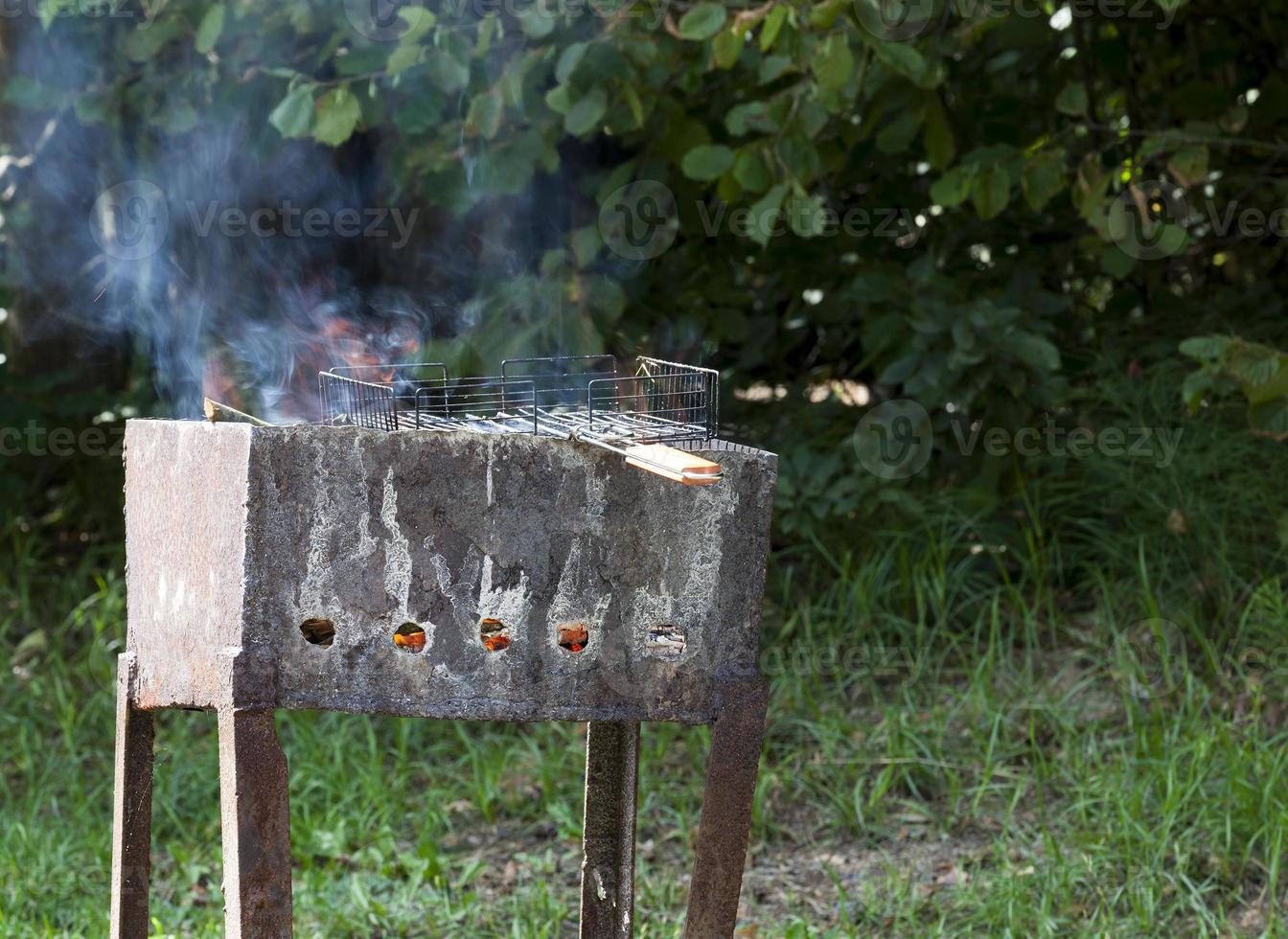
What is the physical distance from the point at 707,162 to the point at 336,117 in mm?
1059

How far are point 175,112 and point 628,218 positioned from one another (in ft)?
4.90

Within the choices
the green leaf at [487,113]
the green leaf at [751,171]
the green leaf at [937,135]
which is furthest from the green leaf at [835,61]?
the green leaf at [487,113]

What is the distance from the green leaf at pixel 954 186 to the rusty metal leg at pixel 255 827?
261 cm

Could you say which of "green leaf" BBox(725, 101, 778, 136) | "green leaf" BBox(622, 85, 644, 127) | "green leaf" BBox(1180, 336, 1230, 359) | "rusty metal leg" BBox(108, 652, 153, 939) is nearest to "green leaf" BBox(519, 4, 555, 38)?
"green leaf" BBox(622, 85, 644, 127)

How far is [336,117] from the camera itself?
150 inches

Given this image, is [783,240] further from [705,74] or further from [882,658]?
[882,658]

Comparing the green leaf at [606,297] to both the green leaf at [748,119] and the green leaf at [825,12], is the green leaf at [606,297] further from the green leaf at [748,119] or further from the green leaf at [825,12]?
the green leaf at [825,12]

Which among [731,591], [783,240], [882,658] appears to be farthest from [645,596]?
[783,240]

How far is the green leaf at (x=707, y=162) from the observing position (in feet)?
13.0

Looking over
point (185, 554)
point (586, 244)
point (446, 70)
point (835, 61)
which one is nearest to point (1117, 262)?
point (835, 61)

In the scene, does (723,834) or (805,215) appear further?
(805,215)

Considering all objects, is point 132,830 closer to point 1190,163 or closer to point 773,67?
point 773,67

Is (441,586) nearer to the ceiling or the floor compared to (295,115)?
nearer to the floor

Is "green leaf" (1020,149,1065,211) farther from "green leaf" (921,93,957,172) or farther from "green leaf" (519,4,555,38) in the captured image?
"green leaf" (519,4,555,38)
